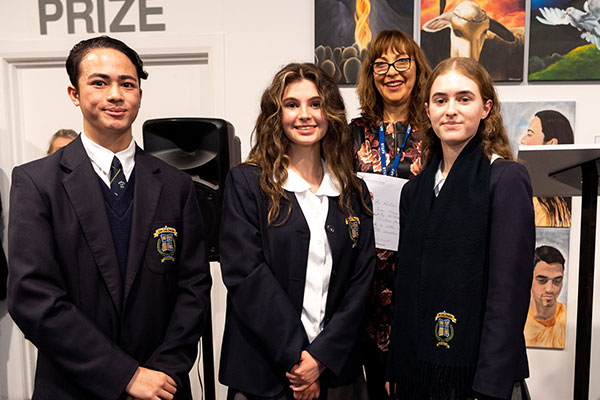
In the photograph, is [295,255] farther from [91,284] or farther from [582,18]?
[582,18]

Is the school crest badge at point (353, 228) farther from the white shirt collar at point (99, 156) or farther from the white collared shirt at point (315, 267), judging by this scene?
the white shirt collar at point (99, 156)

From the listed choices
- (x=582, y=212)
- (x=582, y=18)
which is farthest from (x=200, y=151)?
(x=582, y=18)

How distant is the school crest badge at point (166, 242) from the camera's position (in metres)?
1.46

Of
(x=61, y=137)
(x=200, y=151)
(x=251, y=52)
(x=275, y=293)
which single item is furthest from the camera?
(x=61, y=137)

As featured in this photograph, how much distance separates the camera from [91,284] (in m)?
1.36

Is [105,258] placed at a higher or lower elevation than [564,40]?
lower

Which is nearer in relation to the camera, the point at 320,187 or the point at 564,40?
Answer: the point at 320,187

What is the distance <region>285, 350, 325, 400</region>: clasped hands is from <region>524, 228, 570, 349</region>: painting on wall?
1851 mm

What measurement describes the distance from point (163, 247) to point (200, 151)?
3.07 ft

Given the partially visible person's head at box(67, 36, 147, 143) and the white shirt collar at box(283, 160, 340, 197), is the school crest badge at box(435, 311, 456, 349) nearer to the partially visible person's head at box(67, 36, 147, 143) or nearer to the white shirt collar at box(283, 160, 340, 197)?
the white shirt collar at box(283, 160, 340, 197)

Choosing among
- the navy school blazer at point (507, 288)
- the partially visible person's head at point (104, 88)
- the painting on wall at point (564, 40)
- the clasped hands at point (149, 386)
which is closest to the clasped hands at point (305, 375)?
the clasped hands at point (149, 386)

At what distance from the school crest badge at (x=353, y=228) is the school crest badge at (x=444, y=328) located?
381mm

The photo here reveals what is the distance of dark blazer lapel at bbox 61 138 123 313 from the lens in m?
1.36

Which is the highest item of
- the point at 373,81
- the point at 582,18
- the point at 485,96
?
the point at 582,18
